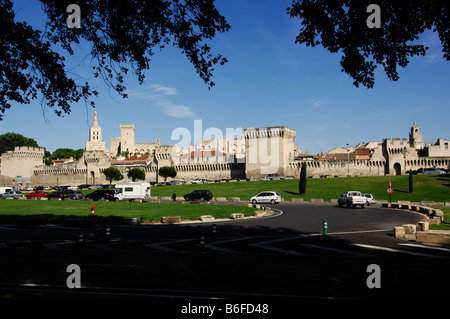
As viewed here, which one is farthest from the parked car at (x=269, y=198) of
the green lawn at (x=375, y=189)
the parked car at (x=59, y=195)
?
the parked car at (x=59, y=195)

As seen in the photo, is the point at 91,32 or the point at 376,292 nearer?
the point at 376,292

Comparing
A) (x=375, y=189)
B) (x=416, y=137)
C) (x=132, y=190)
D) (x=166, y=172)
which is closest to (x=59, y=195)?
(x=132, y=190)

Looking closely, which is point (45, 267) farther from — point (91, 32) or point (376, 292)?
point (376, 292)

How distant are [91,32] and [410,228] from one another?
1538 cm

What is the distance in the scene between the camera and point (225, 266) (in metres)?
10.9

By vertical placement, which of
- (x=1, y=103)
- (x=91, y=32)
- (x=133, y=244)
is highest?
(x=91, y=32)

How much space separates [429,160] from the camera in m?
90.6

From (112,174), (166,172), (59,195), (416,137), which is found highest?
(416,137)

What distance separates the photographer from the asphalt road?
816 centimetres

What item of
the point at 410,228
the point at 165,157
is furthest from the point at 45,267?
the point at 165,157

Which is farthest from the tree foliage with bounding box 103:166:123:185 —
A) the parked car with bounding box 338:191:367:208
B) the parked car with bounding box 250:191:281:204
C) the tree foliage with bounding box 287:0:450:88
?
the tree foliage with bounding box 287:0:450:88

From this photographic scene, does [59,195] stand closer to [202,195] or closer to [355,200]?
[202,195]

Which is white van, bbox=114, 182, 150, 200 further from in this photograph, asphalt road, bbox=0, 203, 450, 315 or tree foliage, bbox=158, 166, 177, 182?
tree foliage, bbox=158, 166, 177, 182
